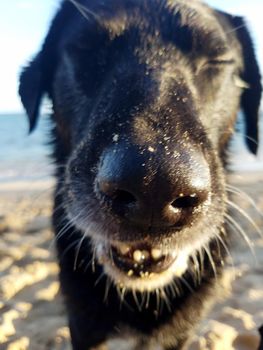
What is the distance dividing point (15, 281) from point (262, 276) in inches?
77.4

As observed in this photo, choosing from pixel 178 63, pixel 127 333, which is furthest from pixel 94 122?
pixel 127 333

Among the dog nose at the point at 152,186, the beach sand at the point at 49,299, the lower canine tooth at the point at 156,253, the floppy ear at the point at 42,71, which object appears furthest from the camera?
the beach sand at the point at 49,299

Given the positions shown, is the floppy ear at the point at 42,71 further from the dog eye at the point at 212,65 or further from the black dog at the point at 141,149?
the dog eye at the point at 212,65

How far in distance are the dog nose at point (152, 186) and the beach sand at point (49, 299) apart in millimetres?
1269

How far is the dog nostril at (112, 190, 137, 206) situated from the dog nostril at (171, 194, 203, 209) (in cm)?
14

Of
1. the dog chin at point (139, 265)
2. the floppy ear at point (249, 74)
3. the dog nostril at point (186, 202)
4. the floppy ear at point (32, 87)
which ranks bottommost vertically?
the dog chin at point (139, 265)

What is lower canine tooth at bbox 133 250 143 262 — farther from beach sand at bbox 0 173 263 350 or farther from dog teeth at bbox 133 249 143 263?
beach sand at bbox 0 173 263 350

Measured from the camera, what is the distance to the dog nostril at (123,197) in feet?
5.40

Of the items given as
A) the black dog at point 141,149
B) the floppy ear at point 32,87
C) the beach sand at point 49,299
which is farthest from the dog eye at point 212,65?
the floppy ear at point 32,87

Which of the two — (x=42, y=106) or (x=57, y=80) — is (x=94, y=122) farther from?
(x=42, y=106)

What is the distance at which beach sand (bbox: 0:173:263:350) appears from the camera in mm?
3074

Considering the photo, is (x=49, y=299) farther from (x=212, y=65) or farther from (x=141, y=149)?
(x=141, y=149)

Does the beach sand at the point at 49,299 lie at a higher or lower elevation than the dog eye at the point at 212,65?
lower

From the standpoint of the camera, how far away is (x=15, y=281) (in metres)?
3.79
